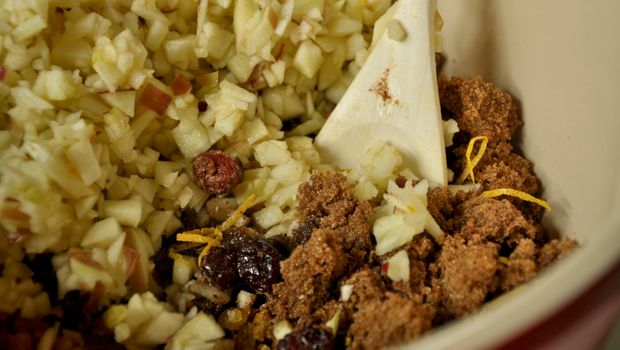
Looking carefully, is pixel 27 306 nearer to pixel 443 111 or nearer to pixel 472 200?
pixel 472 200

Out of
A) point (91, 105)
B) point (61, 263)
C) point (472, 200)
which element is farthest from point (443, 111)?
point (61, 263)

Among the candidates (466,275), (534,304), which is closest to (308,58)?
(466,275)

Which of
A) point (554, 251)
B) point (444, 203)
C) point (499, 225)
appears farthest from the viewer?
point (444, 203)

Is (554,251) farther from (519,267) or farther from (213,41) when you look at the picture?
(213,41)

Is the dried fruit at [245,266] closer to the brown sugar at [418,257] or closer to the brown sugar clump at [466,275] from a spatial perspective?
the brown sugar at [418,257]

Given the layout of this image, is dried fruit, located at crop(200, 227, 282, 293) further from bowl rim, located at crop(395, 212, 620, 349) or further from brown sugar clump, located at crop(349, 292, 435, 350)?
bowl rim, located at crop(395, 212, 620, 349)

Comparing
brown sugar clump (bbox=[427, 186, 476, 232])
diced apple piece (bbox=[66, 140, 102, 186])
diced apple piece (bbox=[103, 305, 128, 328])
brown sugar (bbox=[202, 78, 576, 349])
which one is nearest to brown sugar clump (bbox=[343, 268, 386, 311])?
brown sugar (bbox=[202, 78, 576, 349])
